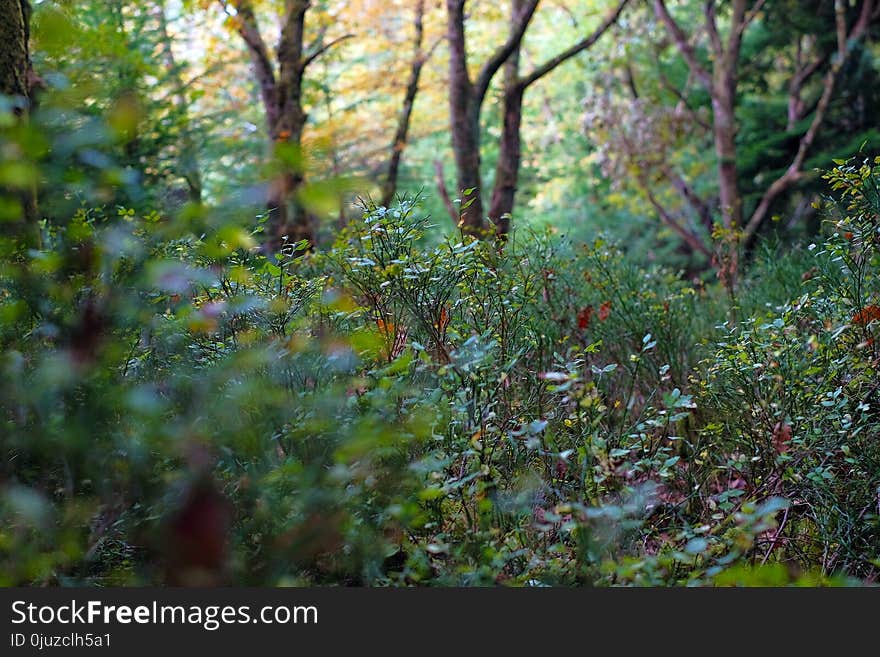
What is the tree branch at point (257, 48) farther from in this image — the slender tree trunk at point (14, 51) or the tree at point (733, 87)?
the slender tree trunk at point (14, 51)

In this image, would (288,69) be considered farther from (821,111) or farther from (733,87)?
(821,111)

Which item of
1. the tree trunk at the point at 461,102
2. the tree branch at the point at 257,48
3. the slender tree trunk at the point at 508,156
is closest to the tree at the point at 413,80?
the tree branch at the point at 257,48

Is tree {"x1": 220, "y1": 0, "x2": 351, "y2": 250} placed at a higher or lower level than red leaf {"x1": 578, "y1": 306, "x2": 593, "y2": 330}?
higher

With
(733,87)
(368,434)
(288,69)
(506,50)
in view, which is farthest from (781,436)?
(733,87)

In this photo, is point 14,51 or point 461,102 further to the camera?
point 461,102

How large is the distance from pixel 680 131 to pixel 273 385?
13374 millimetres

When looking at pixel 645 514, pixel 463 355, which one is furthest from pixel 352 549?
pixel 645 514

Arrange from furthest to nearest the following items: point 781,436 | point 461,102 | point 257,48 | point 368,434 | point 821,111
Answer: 1. point 821,111
2. point 257,48
3. point 461,102
4. point 781,436
5. point 368,434

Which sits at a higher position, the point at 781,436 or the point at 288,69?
the point at 288,69

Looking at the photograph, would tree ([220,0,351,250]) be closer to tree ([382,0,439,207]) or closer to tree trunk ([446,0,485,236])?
tree trunk ([446,0,485,236])

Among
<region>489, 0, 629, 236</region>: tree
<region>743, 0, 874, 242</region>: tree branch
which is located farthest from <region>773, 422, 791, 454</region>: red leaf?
<region>743, 0, 874, 242</region>: tree branch

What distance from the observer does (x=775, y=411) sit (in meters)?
3.52

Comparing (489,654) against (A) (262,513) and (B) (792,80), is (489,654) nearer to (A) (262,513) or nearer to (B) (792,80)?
(A) (262,513)

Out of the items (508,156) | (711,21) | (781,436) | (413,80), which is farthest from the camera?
(413,80)
